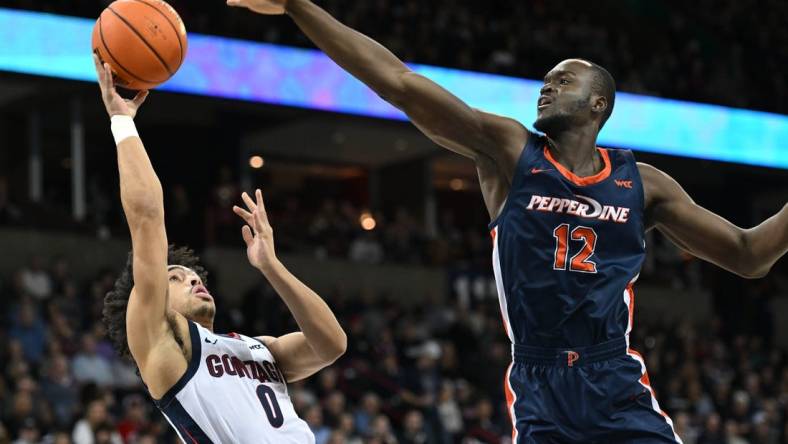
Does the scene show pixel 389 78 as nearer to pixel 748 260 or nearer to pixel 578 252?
pixel 578 252

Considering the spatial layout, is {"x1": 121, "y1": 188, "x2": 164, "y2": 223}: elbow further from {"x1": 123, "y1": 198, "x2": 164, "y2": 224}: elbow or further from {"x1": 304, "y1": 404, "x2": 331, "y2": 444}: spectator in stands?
{"x1": 304, "y1": 404, "x2": 331, "y2": 444}: spectator in stands

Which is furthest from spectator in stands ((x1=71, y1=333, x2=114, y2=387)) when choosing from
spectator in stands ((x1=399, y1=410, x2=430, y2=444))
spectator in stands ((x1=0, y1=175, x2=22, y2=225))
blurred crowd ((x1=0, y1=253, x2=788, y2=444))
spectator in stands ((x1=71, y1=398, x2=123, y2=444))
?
spectator in stands ((x1=0, y1=175, x2=22, y2=225))

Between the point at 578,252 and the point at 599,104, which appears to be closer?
the point at 578,252

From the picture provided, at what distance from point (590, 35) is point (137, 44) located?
19784 millimetres

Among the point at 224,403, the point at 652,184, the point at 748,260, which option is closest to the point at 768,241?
the point at 748,260

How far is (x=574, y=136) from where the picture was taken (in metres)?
4.30

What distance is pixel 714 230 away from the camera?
4402 mm

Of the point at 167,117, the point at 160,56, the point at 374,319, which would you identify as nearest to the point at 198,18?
the point at 167,117

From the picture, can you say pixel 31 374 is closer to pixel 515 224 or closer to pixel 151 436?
pixel 151 436

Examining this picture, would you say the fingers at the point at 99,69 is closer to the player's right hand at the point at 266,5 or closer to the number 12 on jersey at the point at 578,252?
the player's right hand at the point at 266,5

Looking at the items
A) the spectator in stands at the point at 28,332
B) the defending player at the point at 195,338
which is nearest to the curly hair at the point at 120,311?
the defending player at the point at 195,338

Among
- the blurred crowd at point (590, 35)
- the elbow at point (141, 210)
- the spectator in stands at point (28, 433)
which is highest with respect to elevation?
the elbow at point (141, 210)

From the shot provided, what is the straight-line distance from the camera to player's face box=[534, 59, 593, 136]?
426 centimetres

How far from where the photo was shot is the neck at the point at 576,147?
4285 mm
